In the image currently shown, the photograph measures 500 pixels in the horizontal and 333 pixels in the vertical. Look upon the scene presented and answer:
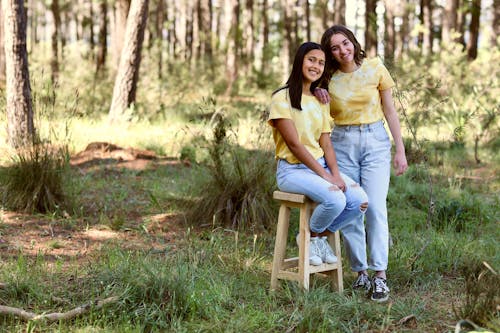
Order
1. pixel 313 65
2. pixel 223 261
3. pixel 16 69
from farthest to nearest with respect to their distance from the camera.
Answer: pixel 16 69
pixel 223 261
pixel 313 65

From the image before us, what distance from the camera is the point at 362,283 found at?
4.51 metres

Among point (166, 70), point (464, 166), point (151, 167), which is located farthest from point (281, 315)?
point (166, 70)

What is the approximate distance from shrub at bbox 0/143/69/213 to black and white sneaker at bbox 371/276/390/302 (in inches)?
127

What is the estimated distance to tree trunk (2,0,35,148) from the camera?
7.83m

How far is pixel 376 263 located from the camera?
4.40 metres

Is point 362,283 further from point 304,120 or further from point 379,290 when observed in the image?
point 304,120

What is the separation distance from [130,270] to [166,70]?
14490mm

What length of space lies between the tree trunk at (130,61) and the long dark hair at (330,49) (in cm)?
763

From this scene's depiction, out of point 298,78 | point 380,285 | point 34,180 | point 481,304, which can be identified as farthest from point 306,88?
point 34,180

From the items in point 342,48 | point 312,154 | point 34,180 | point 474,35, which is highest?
point 474,35

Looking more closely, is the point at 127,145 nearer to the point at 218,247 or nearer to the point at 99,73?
the point at 218,247

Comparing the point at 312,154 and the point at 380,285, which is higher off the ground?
the point at 312,154

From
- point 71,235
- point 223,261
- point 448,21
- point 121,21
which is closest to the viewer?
point 223,261

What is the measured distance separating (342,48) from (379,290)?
161 cm
